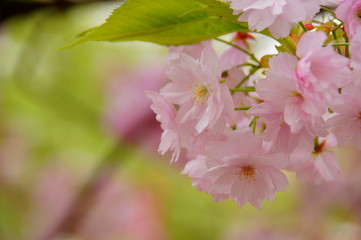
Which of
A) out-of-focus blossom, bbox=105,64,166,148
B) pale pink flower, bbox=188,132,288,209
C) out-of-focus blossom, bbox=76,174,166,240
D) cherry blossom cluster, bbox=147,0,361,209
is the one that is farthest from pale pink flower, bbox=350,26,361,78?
out-of-focus blossom, bbox=76,174,166,240

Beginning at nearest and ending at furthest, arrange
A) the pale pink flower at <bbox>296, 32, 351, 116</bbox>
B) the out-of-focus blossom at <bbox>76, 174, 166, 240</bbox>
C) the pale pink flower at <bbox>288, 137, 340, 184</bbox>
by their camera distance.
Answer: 1. the pale pink flower at <bbox>296, 32, 351, 116</bbox>
2. the pale pink flower at <bbox>288, 137, 340, 184</bbox>
3. the out-of-focus blossom at <bbox>76, 174, 166, 240</bbox>

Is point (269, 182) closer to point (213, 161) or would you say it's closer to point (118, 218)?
point (213, 161)

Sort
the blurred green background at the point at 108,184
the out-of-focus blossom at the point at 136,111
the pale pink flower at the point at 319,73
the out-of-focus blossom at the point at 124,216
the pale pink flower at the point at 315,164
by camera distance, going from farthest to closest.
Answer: the out-of-focus blossom at the point at 124,216, the blurred green background at the point at 108,184, the out-of-focus blossom at the point at 136,111, the pale pink flower at the point at 315,164, the pale pink flower at the point at 319,73

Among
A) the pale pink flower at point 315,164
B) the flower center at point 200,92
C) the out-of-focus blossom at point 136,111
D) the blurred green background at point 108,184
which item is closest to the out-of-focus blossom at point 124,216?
the blurred green background at point 108,184

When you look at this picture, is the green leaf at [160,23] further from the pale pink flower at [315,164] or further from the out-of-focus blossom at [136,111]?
the out-of-focus blossom at [136,111]

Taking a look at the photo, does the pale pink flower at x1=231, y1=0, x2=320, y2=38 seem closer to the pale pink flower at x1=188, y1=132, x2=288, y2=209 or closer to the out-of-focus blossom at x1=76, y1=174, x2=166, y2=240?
the pale pink flower at x1=188, y1=132, x2=288, y2=209

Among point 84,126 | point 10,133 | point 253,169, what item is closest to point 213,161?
point 253,169

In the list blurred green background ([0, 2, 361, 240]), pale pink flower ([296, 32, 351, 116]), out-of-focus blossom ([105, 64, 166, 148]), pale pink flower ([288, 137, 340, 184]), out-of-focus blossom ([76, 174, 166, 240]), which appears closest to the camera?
Result: pale pink flower ([296, 32, 351, 116])

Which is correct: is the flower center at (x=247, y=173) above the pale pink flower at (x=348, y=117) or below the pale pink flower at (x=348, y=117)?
below
